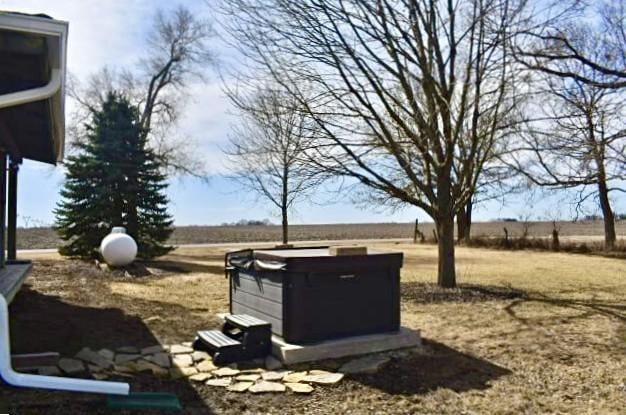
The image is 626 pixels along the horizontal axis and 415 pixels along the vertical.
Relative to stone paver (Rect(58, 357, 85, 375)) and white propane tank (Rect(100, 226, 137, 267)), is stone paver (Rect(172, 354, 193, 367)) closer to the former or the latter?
stone paver (Rect(58, 357, 85, 375))

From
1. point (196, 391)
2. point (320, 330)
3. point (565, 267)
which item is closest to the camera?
point (196, 391)

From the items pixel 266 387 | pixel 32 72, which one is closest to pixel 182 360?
pixel 266 387

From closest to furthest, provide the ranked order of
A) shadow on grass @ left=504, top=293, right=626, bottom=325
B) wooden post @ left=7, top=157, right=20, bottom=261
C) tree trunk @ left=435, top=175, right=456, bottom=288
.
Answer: shadow on grass @ left=504, top=293, right=626, bottom=325 < tree trunk @ left=435, top=175, right=456, bottom=288 < wooden post @ left=7, top=157, right=20, bottom=261

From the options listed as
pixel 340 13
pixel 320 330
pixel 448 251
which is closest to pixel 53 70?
pixel 320 330

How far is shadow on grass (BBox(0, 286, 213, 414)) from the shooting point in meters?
3.40

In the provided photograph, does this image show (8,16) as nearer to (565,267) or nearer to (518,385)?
(518,385)

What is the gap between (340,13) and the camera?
305 inches

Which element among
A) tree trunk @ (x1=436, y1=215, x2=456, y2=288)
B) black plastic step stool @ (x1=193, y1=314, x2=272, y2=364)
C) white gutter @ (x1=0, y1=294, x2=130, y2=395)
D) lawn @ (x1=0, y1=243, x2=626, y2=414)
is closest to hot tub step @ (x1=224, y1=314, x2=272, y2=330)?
black plastic step stool @ (x1=193, y1=314, x2=272, y2=364)

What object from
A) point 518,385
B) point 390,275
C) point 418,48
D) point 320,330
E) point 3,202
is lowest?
point 518,385

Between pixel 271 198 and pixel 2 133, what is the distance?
10925 millimetres

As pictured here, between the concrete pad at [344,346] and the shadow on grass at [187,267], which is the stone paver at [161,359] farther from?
the shadow on grass at [187,267]

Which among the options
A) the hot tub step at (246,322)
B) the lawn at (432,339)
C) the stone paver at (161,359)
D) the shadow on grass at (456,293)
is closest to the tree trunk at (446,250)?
the shadow on grass at (456,293)

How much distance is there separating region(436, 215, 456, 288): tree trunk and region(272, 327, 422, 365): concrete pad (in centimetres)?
359

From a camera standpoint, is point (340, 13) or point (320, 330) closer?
point (320, 330)
